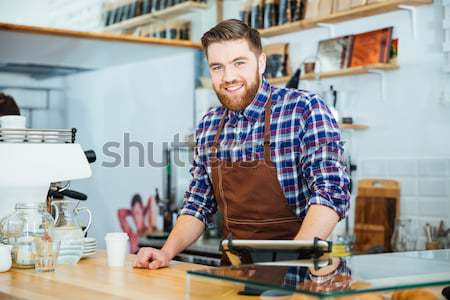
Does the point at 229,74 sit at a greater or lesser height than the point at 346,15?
lesser

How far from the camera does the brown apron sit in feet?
8.70

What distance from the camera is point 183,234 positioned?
8.88 feet

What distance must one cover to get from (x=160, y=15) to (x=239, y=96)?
385 cm

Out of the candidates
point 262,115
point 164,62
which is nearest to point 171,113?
point 164,62

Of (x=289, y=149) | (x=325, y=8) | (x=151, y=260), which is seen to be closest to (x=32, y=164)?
(x=151, y=260)

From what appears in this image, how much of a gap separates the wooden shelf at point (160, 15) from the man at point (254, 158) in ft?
11.5

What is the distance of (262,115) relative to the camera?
2.71 meters

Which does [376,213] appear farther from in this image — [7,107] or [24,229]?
[24,229]

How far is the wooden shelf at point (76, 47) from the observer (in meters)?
5.61

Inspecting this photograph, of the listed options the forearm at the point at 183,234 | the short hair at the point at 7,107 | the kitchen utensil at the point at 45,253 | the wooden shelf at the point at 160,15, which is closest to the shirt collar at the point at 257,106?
the forearm at the point at 183,234

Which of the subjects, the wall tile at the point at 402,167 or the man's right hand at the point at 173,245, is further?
the wall tile at the point at 402,167

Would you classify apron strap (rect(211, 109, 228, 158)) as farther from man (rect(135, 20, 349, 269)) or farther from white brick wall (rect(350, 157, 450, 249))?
white brick wall (rect(350, 157, 450, 249))

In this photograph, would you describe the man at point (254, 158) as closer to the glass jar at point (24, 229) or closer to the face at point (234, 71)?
the face at point (234, 71)

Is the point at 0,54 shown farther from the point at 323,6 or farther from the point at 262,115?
the point at 262,115
